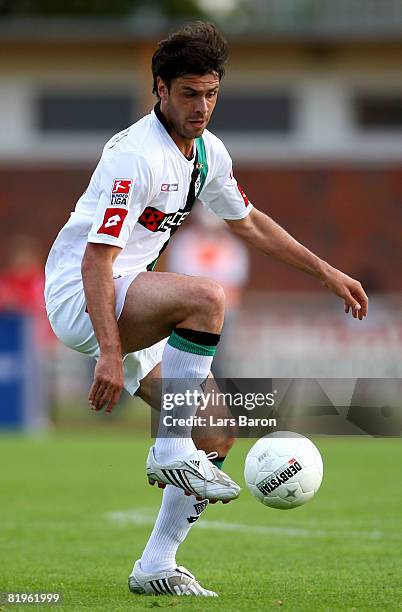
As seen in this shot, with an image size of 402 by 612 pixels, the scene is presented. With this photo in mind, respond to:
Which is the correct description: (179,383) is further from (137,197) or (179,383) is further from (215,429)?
(137,197)

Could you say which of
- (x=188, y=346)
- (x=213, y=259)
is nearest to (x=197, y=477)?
(x=188, y=346)

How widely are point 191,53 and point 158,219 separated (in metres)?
0.75

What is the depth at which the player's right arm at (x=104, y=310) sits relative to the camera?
17.1ft

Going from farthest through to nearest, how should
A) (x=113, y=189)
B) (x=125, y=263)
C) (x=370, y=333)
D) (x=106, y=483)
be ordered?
(x=370, y=333)
(x=106, y=483)
(x=125, y=263)
(x=113, y=189)

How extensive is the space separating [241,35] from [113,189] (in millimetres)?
20158

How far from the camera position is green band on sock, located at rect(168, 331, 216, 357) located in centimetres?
552

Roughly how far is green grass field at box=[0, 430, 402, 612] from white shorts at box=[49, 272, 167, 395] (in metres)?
1.01

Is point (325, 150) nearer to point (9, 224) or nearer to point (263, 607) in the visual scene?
point (9, 224)

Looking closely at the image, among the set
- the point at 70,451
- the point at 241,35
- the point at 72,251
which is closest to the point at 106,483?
the point at 70,451

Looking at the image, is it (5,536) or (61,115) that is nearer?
(5,536)

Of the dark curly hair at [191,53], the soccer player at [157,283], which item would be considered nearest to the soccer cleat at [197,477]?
the soccer player at [157,283]

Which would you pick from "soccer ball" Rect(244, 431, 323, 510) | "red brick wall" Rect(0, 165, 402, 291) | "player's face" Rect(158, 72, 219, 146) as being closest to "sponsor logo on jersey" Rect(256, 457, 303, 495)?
"soccer ball" Rect(244, 431, 323, 510)

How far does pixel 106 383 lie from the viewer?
5191 millimetres

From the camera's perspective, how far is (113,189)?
5.36 m
